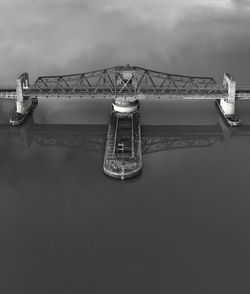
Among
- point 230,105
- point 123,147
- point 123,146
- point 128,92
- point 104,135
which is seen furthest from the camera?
point 128,92

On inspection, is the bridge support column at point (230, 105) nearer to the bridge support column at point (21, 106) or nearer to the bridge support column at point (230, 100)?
the bridge support column at point (230, 100)

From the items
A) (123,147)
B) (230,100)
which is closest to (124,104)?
(123,147)

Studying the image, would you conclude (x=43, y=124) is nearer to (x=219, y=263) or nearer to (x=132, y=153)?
(x=132, y=153)

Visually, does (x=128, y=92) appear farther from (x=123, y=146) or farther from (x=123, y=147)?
(x=123, y=147)

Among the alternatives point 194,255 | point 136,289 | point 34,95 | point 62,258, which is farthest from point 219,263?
point 34,95

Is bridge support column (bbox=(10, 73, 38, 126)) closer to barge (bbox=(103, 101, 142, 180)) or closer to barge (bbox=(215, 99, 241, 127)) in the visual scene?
barge (bbox=(103, 101, 142, 180))

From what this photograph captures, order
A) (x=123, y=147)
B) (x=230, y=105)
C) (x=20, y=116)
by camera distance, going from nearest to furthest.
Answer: (x=123, y=147) → (x=20, y=116) → (x=230, y=105)

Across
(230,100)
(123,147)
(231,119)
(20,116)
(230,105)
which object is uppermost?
(230,100)
